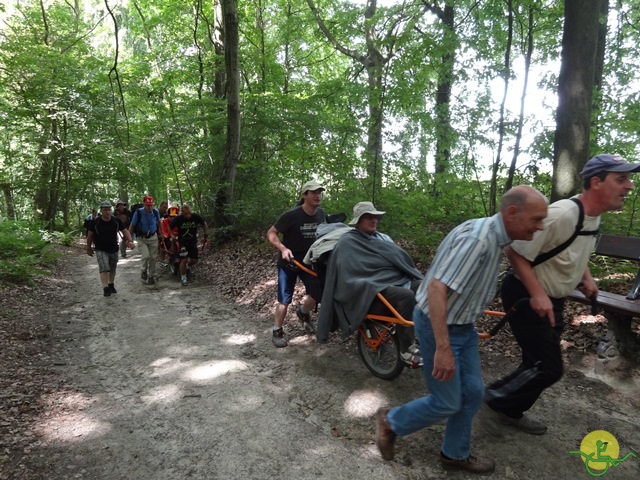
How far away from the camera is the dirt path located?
3.12 metres

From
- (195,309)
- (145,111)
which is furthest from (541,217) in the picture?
(145,111)

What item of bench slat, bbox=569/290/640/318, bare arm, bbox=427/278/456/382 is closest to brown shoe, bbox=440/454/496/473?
bare arm, bbox=427/278/456/382

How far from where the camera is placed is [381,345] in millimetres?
4527

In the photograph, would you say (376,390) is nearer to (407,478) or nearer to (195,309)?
(407,478)

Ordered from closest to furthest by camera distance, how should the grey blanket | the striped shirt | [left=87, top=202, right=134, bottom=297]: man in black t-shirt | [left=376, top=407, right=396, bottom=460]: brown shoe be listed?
the striped shirt, [left=376, top=407, right=396, bottom=460]: brown shoe, the grey blanket, [left=87, top=202, right=134, bottom=297]: man in black t-shirt

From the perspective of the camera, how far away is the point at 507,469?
3039 millimetres

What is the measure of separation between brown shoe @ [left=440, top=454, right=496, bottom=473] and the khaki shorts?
8063 millimetres

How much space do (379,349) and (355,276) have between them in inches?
35.0

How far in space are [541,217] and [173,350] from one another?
487 centimetres

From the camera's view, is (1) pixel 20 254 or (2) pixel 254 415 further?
(1) pixel 20 254

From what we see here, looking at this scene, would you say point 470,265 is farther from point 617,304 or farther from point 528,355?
point 617,304

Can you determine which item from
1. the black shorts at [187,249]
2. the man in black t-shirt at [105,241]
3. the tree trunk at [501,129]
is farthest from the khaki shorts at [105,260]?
the tree trunk at [501,129]

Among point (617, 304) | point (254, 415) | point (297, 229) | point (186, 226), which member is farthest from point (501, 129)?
point (186, 226)

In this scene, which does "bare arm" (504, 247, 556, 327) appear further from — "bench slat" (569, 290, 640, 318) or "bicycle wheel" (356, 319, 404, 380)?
"bicycle wheel" (356, 319, 404, 380)
